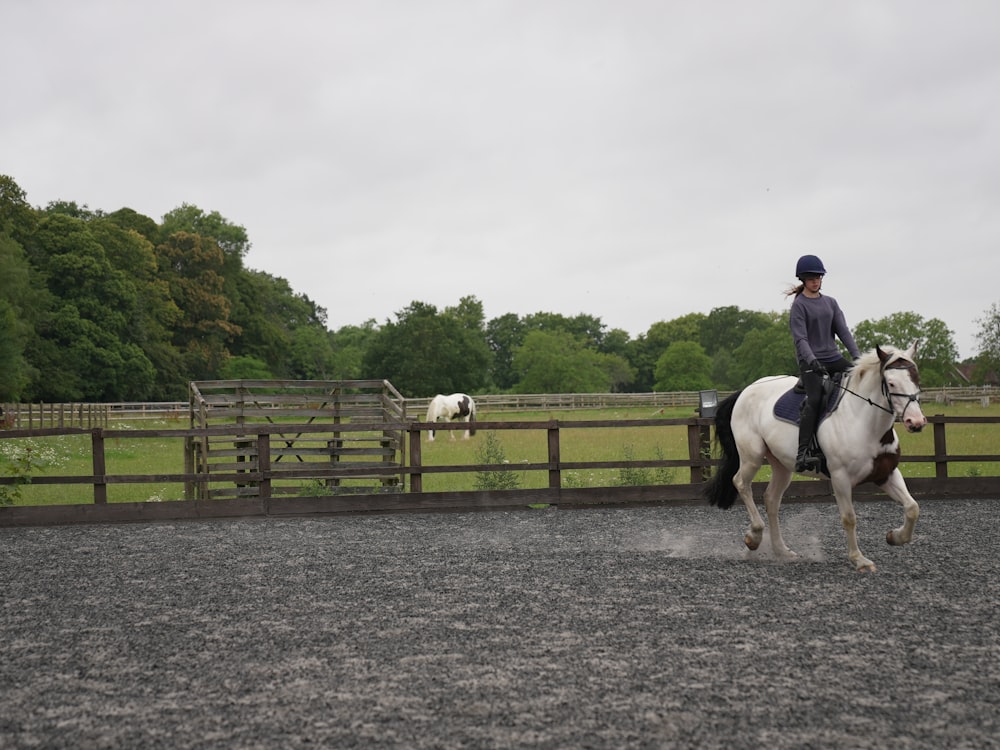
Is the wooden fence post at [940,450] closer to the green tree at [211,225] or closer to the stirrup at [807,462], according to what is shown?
the stirrup at [807,462]

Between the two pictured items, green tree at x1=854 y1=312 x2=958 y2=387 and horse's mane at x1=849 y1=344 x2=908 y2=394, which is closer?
horse's mane at x1=849 y1=344 x2=908 y2=394

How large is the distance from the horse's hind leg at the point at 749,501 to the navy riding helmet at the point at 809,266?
1.78 metres

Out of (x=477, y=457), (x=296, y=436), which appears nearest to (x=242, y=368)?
(x=296, y=436)

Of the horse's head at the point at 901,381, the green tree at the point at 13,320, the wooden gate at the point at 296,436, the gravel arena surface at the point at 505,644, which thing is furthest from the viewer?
the green tree at the point at 13,320

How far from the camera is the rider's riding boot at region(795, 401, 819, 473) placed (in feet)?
26.4

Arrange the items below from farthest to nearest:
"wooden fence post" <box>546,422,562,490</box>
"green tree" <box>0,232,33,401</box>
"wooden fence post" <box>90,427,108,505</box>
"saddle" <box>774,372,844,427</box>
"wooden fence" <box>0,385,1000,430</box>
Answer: "wooden fence" <box>0,385,1000,430</box>
"green tree" <box>0,232,33,401</box>
"wooden fence post" <box>546,422,562,490</box>
"wooden fence post" <box>90,427,108,505</box>
"saddle" <box>774,372,844,427</box>

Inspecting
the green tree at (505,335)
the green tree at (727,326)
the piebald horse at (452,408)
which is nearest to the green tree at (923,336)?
the green tree at (727,326)

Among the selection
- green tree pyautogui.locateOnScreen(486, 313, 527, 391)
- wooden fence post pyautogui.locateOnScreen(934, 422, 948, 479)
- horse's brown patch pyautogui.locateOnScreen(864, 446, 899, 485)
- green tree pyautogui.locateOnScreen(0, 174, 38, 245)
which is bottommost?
wooden fence post pyautogui.locateOnScreen(934, 422, 948, 479)

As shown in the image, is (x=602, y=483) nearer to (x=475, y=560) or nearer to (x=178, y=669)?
(x=475, y=560)

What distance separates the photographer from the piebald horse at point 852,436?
7.39m

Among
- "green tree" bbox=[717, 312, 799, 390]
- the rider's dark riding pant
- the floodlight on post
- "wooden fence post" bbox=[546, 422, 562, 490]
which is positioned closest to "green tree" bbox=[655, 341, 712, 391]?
"green tree" bbox=[717, 312, 799, 390]

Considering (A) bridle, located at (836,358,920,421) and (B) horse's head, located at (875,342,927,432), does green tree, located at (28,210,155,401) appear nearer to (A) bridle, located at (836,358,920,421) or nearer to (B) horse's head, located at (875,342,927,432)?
(A) bridle, located at (836,358,920,421)

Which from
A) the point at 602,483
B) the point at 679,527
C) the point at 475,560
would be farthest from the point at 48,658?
the point at 602,483

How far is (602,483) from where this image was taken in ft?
51.5
